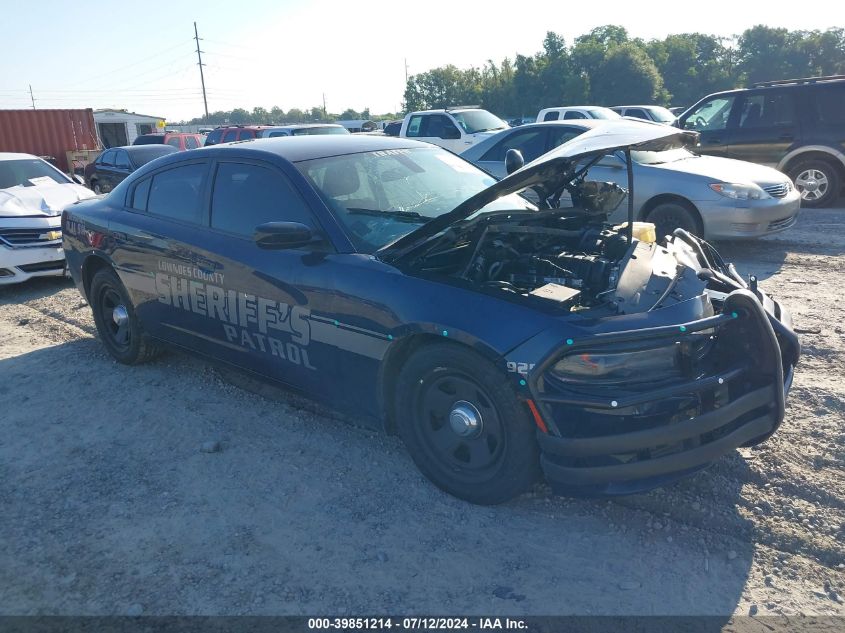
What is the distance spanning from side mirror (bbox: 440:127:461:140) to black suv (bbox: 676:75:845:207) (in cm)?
606

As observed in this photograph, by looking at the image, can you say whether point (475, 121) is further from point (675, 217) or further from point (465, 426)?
point (465, 426)

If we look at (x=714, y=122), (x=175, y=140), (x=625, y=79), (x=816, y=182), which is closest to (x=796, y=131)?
(x=816, y=182)

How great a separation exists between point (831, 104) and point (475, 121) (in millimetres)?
7796

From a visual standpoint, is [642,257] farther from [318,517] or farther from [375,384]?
[318,517]

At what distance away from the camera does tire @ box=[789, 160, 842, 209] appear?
34.3 feet

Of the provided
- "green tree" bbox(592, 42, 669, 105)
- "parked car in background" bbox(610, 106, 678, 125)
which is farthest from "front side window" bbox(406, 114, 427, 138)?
"green tree" bbox(592, 42, 669, 105)

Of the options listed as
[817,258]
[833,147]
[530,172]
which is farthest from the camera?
[833,147]

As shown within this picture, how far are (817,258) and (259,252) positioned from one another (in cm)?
641

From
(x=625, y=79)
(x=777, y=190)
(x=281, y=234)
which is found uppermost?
(x=625, y=79)

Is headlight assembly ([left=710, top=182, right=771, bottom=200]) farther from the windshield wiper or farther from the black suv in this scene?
the windshield wiper

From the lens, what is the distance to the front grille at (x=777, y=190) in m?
7.61

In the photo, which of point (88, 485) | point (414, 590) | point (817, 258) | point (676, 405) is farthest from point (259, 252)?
point (817, 258)

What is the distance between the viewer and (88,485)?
371 centimetres

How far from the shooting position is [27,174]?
379 inches
